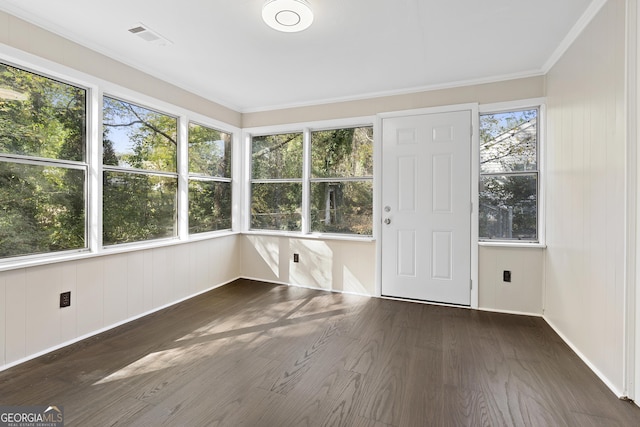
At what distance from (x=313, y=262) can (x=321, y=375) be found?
2120 millimetres

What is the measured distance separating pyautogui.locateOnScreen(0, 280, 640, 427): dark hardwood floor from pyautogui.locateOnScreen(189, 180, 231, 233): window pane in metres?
1.24

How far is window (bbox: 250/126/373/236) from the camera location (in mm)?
3980

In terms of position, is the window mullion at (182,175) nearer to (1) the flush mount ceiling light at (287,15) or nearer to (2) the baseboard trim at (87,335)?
A: (2) the baseboard trim at (87,335)

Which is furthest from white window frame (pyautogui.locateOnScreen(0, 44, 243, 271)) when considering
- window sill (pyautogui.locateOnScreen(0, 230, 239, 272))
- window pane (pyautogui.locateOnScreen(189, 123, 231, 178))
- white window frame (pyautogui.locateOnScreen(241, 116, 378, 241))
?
white window frame (pyautogui.locateOnScreen(241, 116, 378, 241))

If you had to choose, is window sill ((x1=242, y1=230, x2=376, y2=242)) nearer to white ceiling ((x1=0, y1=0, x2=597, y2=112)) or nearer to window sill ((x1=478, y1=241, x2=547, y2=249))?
window sill ((x1=478, y1=241, x2=547, y2=249))

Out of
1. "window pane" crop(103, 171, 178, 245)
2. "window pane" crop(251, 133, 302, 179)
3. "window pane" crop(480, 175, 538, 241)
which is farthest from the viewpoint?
"window pane" crop(251, 133, 302, 179)

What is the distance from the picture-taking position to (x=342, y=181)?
13.4ft

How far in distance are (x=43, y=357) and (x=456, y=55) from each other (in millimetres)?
4238

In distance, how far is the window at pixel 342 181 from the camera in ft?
13.0

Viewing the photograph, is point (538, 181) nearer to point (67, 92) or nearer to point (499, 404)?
point (499, 404)

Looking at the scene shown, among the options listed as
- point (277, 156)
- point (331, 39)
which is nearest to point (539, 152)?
point (331, 39)

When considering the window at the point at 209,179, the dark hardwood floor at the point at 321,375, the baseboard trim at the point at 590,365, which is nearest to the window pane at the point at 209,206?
the window at the point at 209,179

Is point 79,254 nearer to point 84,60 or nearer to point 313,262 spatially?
point 84,60

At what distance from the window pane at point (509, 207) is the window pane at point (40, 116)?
399 cm
